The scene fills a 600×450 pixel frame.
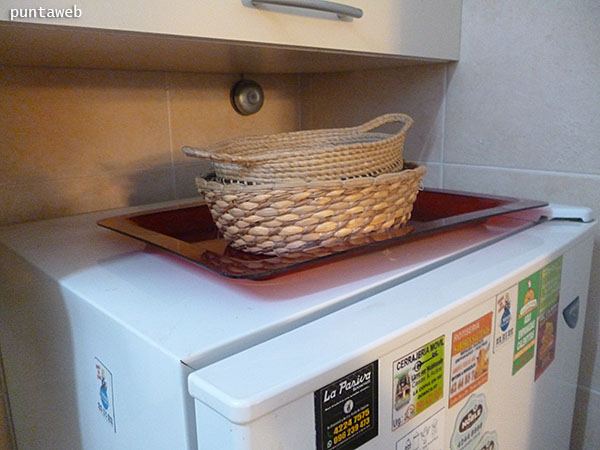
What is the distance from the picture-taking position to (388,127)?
3.32ft

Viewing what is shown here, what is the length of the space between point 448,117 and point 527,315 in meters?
0.51

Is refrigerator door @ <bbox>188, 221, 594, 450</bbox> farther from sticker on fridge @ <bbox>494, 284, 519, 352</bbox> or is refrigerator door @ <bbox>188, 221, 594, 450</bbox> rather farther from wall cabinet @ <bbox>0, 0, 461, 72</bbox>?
wall cabinet @ <bbox>0, 0, 461, 72</bbox>

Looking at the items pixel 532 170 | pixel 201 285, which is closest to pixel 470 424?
pixel 201 285

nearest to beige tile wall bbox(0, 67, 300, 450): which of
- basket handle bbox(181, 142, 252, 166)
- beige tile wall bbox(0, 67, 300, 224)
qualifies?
beige tile wall bbox(0, 67, 300, 224)

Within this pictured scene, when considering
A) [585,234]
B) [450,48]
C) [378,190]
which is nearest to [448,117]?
[450,48]

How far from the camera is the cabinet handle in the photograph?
21.8 inches

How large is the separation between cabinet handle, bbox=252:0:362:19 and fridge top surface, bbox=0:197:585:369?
309 millimetres

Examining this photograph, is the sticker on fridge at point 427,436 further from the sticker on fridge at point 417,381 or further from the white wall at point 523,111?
the white wall at point 523,111

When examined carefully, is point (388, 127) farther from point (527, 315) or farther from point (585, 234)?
point (527, 315)

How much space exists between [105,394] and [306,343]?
201 millimetres

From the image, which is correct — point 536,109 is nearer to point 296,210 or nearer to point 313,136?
point 313,136

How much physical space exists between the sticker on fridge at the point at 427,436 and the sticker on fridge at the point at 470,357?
18mm

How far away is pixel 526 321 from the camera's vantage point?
1.61ft

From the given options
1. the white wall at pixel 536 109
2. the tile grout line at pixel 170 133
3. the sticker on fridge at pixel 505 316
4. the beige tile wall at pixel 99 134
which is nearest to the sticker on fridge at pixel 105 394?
the sticker on fridge at pixel 505 316
